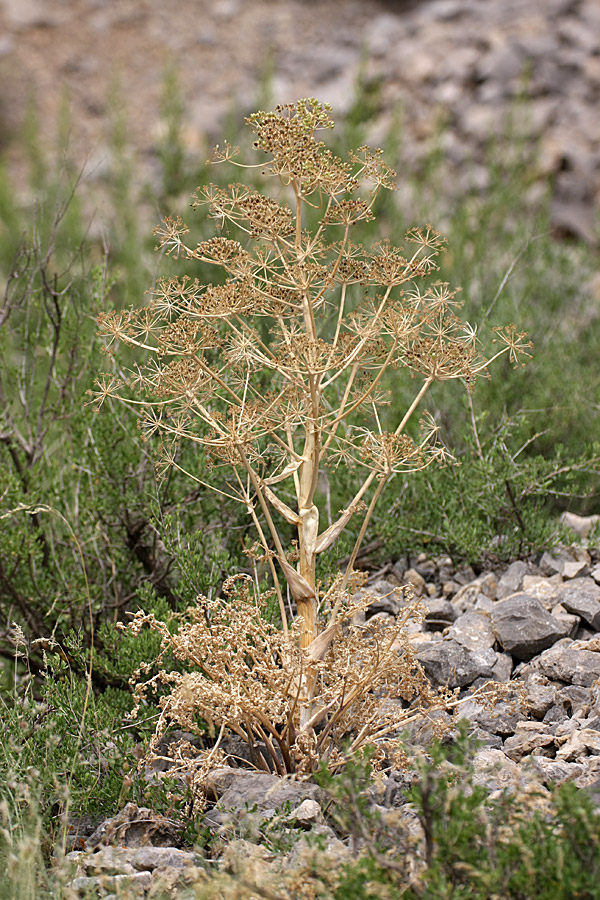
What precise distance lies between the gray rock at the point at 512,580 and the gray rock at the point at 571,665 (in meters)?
0.48

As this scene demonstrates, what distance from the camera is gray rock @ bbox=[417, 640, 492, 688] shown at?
270 cm

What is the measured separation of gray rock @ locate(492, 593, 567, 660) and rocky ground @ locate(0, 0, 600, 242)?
780cm

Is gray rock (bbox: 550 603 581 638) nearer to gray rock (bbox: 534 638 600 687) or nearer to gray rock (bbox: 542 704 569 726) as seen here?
gray rock (bbox: 534 638 600 687)

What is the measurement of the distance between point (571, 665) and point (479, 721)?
37 centimetres

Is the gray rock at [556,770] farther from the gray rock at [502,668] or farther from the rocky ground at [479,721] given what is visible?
the gray rock at [502,668]

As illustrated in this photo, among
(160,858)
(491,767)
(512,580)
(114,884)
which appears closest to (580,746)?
(491,767)

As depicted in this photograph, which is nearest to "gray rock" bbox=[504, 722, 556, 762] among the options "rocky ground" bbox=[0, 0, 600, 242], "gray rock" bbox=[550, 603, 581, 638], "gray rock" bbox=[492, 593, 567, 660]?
"gray rock" bbox=[492, 593, 567, 660]

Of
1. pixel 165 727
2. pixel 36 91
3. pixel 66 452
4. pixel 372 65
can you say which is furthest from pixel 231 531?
pixel 36 91

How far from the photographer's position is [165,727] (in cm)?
247

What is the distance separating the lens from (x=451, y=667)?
2.70 m

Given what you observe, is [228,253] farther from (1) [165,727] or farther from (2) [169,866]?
(2) [169,866]

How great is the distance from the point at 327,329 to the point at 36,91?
34.7ft

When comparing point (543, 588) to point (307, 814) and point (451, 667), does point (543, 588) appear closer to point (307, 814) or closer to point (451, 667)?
point (451, 667)

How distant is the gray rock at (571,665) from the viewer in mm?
2650
